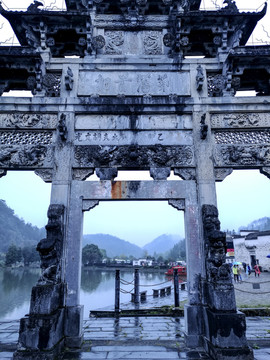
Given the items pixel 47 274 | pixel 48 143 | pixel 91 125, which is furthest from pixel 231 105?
pixel 47 274

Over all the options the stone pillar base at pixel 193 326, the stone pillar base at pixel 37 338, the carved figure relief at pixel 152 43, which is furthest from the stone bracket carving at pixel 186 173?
the stone pillar base at pixel 37 338

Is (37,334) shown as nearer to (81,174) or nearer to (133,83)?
(81,174)

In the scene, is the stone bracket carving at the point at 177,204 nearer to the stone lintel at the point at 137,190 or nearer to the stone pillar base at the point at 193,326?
the stone lintel at the point at 137,190

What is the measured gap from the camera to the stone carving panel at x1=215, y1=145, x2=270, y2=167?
244 inches

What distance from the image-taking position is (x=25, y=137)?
21.1 feet

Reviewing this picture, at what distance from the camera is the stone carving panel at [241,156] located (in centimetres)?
620

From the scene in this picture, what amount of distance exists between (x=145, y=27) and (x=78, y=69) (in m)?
2.38

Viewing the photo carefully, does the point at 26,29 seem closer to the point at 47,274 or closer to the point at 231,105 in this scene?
the point at 231,105

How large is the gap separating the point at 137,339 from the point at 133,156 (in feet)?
13.2

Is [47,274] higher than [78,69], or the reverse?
[78,69]

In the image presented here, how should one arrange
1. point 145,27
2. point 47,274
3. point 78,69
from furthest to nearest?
1. point 145,27
2. point 78,69
3. point 47,274

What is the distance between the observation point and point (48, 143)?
638cm

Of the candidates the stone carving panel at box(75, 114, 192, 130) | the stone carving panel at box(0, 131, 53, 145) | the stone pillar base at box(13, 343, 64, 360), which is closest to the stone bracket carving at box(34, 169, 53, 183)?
the stone carving panel at box(0, 131, 53, 145)

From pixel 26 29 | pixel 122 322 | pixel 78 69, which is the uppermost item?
pixel 26 29
